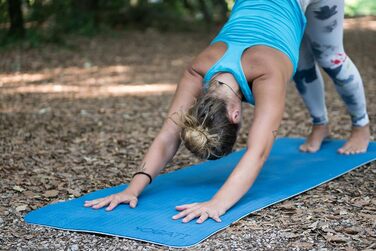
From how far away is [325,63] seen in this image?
11.6ft

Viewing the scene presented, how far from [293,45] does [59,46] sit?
5.97 meters

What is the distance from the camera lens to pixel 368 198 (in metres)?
2.97

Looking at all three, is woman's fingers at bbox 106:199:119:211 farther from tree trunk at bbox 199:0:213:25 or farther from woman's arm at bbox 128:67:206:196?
tree trunk at bbox 199:0:213:25

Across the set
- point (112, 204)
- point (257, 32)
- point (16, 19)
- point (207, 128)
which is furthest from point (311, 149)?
point (16, 19)

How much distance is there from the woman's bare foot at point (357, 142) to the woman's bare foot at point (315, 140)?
166 millimetres

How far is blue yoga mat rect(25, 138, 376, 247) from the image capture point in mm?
2479

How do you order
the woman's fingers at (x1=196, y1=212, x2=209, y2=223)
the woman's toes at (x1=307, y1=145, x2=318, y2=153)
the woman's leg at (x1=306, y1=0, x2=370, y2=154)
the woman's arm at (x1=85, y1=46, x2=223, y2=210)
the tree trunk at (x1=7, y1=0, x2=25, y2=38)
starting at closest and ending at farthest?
the woman's fingers at (x1=196, y1=212, x2=209, y2=223) → the woman's arm at (x1=85, y1=46, x2=223, y2=210) → the woman's leg at (x1=306, y1=0, x2=370, y2=154) → the woman's toes at (x1=307, y1=145, x2=318, y2=153) → the tree trunk at (x1=7, y1=0, x2=25, y2=38)

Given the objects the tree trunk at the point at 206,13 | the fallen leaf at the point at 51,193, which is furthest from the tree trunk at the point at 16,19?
the fallen leaf at the point at 51,193

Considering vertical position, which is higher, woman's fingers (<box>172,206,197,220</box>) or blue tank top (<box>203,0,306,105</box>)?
blue tank top (<box>203,0,306,105</box>)

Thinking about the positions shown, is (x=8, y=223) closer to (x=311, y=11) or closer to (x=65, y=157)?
(x=65, y=157)

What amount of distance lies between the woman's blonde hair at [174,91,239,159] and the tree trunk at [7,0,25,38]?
5918 millimetres

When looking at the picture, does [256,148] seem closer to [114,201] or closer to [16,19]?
[114,201]

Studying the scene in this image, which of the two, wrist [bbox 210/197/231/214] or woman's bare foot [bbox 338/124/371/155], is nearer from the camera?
wrist [bbox 210/197/231/214]

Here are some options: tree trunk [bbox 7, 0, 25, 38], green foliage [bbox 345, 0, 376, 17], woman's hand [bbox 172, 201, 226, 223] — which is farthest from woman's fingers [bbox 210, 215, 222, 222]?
green foliage [bbox 345, 0, 376, 17]
